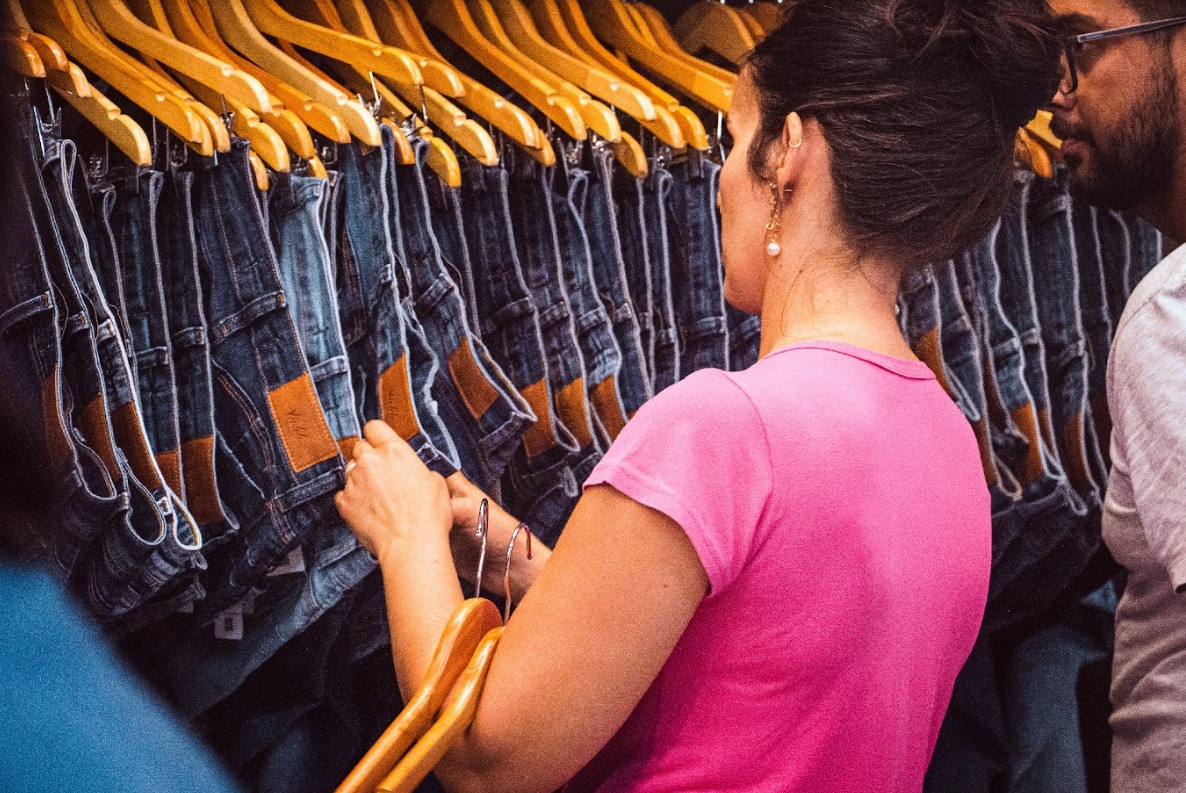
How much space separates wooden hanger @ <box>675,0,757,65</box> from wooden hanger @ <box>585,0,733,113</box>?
0.10 m

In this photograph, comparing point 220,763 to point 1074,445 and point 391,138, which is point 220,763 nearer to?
point 391,138

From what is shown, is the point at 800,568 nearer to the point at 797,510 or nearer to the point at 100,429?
the point at 797,510

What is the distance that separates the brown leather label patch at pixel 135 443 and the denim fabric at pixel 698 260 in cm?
85

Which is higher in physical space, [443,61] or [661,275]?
[443,61]

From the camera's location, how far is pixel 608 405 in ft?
5.94

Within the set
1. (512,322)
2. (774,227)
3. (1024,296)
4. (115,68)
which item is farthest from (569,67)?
(1024,296)

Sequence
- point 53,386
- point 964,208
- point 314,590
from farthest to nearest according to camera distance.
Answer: point 314,590 → point 53,386 → point 964,208

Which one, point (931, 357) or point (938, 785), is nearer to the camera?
point (931, 357)

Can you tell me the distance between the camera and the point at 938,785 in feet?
7.58

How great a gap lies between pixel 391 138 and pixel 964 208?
28.9 inches

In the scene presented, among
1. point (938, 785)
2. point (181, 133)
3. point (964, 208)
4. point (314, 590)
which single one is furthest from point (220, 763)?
point (938, 785)


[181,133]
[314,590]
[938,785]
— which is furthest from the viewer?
[938,785]

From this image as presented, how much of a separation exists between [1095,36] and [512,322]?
2.75ft

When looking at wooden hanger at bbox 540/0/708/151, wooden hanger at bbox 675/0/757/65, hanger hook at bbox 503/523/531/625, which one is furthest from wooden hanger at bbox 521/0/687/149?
hanger hook at bbox 503/523/531/625
